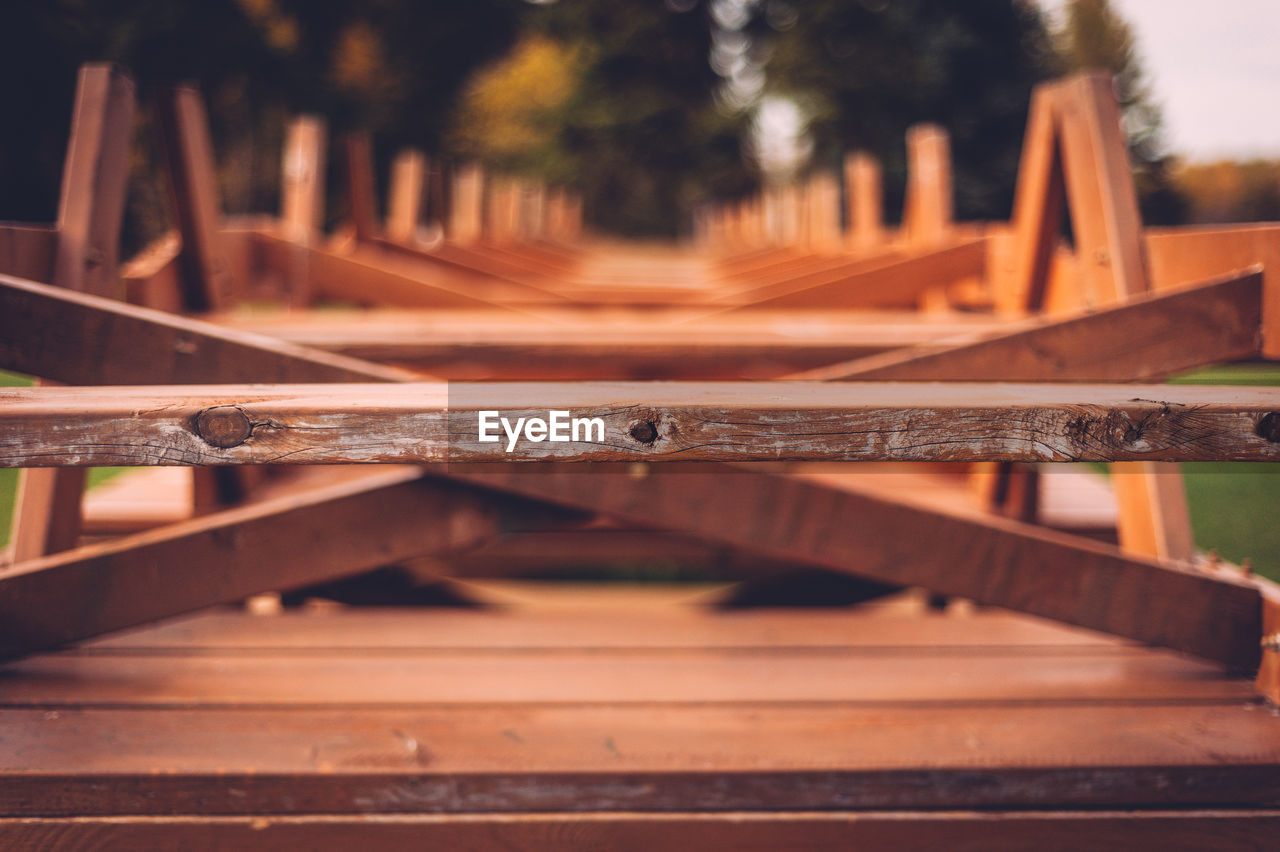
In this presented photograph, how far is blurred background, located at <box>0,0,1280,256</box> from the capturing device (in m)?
5.71

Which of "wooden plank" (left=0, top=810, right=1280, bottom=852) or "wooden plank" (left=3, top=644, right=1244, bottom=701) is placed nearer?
"wooden plank" (left=0, top=810, right=1280, bottom=852)

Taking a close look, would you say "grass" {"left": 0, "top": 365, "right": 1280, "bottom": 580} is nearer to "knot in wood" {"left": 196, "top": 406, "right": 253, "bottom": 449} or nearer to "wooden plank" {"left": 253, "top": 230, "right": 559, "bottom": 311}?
"wooden plank" {"left": 253, "top": 230, "right": 559, "bottom": 311}

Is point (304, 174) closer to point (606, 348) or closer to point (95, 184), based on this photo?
point (95, 184)

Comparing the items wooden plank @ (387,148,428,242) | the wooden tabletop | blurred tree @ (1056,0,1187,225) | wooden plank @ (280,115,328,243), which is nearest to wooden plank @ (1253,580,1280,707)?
the wooden tabletop

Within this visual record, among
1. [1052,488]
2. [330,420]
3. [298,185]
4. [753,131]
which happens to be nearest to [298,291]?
[298,185]

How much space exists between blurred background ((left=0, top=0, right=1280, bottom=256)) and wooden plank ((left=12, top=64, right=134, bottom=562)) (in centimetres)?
82

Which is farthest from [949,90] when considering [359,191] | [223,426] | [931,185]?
[223,426]

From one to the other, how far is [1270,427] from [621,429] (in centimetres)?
75

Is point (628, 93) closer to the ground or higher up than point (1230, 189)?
higher up

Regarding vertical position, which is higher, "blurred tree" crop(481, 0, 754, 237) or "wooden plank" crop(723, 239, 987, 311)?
"blurred tree" crop(481, 0, 754, 237)

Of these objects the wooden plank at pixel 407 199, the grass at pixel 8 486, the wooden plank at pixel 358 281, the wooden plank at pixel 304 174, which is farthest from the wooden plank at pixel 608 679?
the wooden plank at pixel 407 199

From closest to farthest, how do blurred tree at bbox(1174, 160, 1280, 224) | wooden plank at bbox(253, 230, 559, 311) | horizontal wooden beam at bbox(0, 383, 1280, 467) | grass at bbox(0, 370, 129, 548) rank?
horizontal wooden beam at bbox(0, 383, 1280, 467) < wooden plank at bbox(253, 230, 559, 311) < grass at bbox(0, 370, 129, 548) < blurred tree at bbox(1174, 160, 1280, 224)

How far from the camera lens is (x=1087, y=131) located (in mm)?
1788

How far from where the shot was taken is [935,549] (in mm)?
1415
